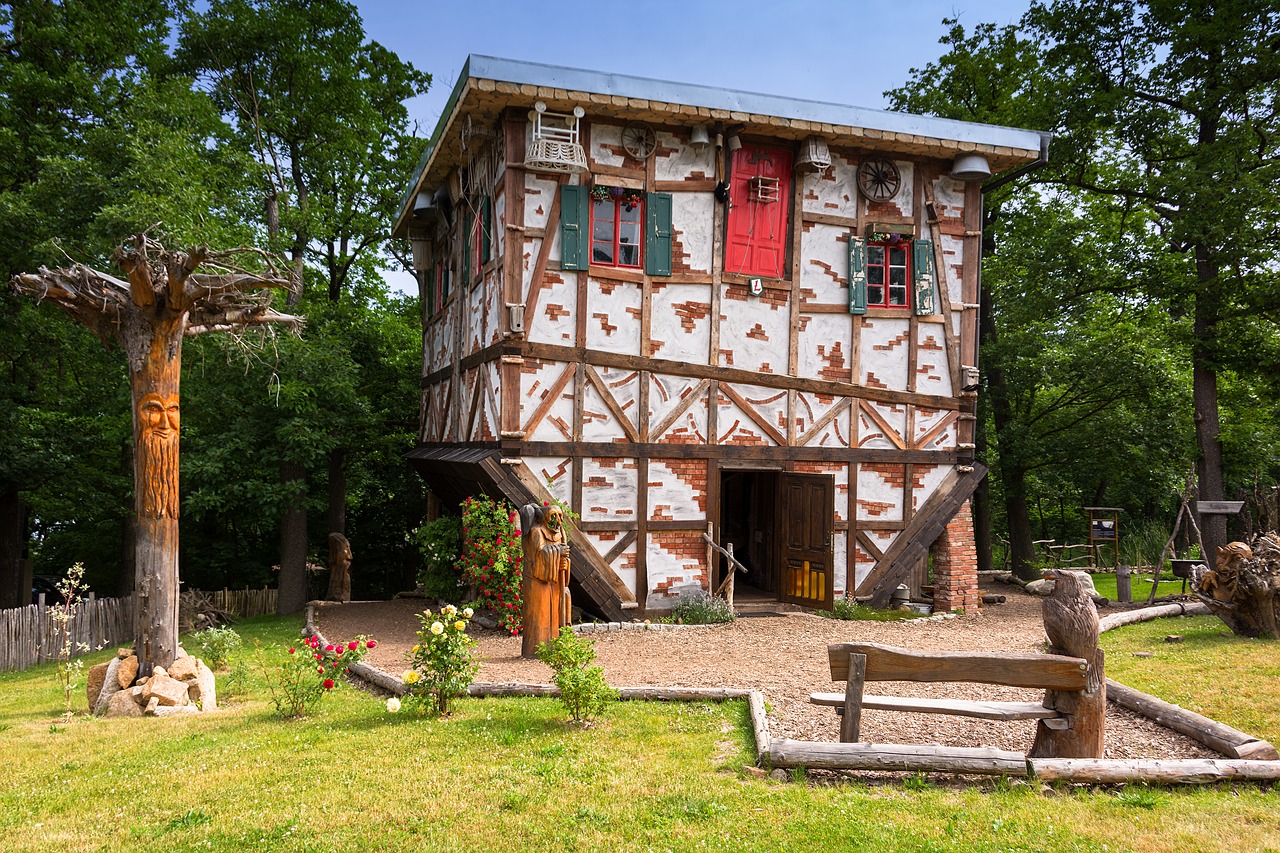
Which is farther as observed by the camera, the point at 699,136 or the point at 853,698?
the point at 699,136

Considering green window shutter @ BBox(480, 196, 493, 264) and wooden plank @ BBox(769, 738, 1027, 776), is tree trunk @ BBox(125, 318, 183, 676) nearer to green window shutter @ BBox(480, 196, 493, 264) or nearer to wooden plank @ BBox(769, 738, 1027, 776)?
green window shutter @ BBox(480, 196, 493, 264)

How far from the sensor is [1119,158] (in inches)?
740

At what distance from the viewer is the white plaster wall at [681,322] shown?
41.3 feet

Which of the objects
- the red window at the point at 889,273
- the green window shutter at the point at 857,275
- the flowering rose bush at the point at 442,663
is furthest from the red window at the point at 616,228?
the flowering rose bush at the point at 442,663

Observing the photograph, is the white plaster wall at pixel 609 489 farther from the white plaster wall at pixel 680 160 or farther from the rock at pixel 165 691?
the rock at pixel 165 691

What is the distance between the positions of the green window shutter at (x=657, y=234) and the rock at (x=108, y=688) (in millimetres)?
7876

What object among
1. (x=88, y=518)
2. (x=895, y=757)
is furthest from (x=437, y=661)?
(x=88, y=518)

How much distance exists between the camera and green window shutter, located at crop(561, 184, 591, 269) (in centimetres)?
1209

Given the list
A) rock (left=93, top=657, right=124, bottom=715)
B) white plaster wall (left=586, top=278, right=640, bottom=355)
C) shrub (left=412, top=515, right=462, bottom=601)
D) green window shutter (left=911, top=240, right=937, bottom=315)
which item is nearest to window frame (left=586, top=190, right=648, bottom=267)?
white plaster wall (left=586, top=278, right=640, bottom=355)

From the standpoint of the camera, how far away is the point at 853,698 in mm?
6211

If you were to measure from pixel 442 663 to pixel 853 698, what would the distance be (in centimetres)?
334

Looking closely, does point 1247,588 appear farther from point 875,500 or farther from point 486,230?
point 486,230

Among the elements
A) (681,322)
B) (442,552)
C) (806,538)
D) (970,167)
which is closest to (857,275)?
(970,167)

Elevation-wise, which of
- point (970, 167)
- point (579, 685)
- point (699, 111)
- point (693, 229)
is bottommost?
point (579, 685)
